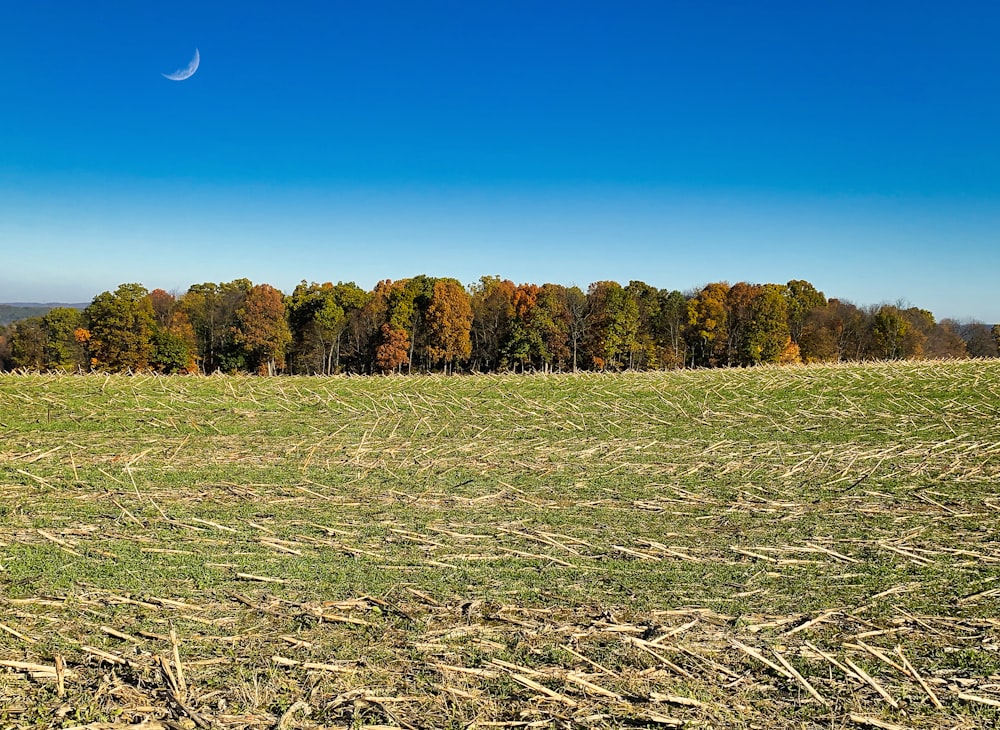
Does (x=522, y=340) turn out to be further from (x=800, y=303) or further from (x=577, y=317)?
(x=800, y=303)

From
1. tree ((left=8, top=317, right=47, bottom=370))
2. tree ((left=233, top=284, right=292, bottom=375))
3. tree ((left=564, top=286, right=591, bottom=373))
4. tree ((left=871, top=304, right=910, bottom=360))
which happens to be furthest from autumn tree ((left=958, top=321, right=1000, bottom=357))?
tree ((left=8, top=317, right=47, bottom=370))

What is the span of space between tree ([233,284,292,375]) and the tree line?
9cm

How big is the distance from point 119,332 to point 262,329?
33.7 ft

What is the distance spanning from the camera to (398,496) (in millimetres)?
6922

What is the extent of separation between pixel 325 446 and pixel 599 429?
4677 millimetres

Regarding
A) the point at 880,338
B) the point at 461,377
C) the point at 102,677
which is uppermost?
the point at 880,338

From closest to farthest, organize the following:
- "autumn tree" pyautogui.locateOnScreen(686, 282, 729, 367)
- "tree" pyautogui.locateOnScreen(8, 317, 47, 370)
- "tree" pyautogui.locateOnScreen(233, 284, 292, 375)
Result: 1. "tree" pyautogui.locateOnScreen(8, 317, 47, 370)
2. "tree" pyautogui.locateOnScreen(233, 284, 292, 375)
3. "autumn tree" pyautogui.locateOnScreen(686, 282, 729, 367)

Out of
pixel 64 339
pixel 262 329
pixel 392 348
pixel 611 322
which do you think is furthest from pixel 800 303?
pixel 64 339

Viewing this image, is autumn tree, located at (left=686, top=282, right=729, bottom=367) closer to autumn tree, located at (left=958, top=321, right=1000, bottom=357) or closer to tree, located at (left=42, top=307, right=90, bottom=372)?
autumn tree, located at (left=958, top=321, right=1000, bottom=357)

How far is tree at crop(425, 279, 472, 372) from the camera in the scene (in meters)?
54.8

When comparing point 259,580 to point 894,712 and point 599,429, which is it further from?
point 599,429

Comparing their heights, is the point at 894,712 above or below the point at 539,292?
below

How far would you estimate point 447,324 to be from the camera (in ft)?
180

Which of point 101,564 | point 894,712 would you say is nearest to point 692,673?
point 894,712
